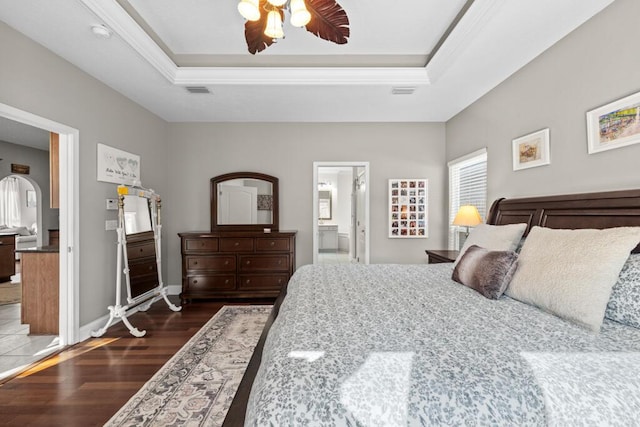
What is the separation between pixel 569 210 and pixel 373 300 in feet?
5.16

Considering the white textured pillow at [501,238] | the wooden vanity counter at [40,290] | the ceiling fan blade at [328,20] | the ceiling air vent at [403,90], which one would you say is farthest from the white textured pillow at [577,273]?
the wooden vanity counter at [40,290]

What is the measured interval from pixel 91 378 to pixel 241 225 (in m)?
2.47

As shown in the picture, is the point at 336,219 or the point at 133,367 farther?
the point at 336,219

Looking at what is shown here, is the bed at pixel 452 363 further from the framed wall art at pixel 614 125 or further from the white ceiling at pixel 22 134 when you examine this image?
the white ceiling at pixel 22 134

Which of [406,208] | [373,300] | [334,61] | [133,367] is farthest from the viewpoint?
[406,208]

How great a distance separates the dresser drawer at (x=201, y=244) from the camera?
3842 mm

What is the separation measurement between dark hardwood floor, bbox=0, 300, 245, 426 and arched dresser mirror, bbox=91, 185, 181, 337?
0.65ft

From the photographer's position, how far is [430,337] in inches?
43.5

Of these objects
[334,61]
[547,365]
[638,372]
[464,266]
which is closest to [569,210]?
[464,266]

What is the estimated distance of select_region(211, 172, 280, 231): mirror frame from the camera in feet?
14.0

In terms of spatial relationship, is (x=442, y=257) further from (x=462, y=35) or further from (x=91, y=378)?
(x=91, y=378)

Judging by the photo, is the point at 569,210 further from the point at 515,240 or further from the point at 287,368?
the point at 287,368

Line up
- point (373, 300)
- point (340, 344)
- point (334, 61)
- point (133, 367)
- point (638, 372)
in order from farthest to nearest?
point (334, 61), point (133, 367), point (373, 300), point (340, 344), point (638, 372)

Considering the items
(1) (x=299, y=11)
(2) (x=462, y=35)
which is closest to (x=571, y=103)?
(2) (x=462, y=35)
